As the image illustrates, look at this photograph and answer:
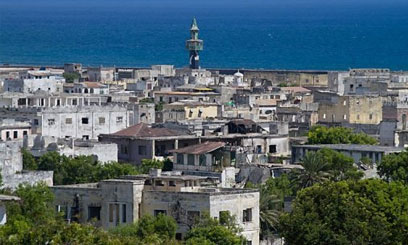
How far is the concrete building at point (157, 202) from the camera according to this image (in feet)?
139

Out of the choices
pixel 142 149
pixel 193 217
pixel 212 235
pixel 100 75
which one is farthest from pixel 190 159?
pixel 100 75

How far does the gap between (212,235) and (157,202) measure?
11.3 feet

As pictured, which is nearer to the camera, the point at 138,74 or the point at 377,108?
the point at 377,108

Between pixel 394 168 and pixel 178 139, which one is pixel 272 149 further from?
pixel 394 168

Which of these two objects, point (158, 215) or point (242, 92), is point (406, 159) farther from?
point (242, 92)

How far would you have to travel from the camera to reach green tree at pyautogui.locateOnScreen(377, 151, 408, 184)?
2051 inches

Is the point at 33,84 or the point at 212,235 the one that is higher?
the point at 33,84

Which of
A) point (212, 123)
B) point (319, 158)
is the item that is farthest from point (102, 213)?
point (212, 123)

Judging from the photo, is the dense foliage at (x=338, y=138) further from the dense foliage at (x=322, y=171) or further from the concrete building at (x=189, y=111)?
the concrete building at (x=189, y=111)

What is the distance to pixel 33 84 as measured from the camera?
309 feet

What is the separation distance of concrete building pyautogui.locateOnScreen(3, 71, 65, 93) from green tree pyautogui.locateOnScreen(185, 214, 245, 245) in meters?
49.6

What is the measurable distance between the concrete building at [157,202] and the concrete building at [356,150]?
47.6 ft

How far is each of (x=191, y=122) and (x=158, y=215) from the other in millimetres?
30295

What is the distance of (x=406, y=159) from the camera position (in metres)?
53.8
